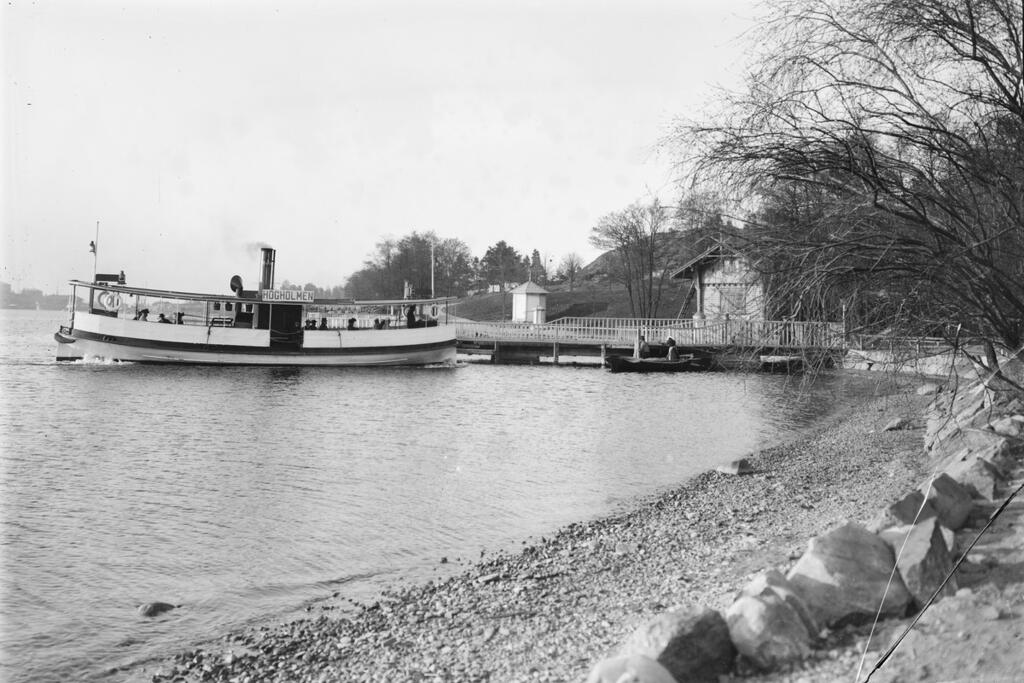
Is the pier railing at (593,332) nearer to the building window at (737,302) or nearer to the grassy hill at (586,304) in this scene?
the grassy hill at (586,304)

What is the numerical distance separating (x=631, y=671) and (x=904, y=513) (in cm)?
303

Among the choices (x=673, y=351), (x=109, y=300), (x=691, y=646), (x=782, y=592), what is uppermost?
(x=109, y=300)

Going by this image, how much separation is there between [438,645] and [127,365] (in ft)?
135

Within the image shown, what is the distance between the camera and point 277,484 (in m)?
16.1

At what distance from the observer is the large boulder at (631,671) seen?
4.35 metres

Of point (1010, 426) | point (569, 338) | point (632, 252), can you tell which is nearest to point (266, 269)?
point (569, 338)

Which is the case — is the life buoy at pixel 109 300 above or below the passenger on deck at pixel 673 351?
above

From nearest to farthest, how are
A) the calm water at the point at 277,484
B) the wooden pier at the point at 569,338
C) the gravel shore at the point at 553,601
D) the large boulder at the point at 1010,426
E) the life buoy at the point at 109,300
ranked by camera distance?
the gravel shore at the point at 553,601 → the calm water at the point at 277,484 → the large boulder at the point at 1010,426 → the life buoy at the point at 109,300 → the wooden pier at the point at 569,338

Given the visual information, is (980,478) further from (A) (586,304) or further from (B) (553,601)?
(A) (586,304)

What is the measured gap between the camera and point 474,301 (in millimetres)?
103375

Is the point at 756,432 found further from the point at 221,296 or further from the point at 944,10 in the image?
the point at 221,296

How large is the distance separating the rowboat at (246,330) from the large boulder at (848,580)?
41361mm

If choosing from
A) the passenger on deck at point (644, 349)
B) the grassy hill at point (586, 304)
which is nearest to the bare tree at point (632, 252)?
the grassy hill at point (586, 304)

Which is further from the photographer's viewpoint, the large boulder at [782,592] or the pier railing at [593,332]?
the pier railing at [593,332]
